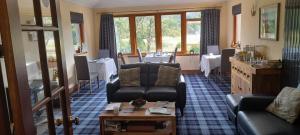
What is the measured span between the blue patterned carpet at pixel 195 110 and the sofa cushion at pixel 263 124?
0.60 metres

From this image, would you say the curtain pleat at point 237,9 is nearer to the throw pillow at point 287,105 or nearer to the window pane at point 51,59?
the throw pillow at point 287,105

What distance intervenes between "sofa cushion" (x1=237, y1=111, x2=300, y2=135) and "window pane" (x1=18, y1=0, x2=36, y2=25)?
2077 mm

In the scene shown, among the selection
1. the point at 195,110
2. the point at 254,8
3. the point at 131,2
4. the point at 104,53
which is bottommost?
the point at 195,110

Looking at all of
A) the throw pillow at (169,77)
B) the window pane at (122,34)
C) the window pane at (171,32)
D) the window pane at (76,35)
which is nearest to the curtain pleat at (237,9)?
the window pane at (171,32)

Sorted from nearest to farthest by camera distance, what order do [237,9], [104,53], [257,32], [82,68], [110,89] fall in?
[110,89] → [257,32] → [82,68] → [237,9] → [104,53]

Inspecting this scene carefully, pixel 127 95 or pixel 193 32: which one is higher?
pixel 193 32

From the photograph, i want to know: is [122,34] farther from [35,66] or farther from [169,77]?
[35,66]

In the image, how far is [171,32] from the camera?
24.2ft

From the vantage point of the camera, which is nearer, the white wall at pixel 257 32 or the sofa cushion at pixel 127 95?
the white wall at pixel 257 32

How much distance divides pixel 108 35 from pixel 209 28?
10.3ft

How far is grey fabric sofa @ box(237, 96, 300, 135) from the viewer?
2.17 meters

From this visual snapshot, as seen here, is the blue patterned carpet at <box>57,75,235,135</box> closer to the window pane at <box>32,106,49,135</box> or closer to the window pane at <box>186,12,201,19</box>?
the window pane at <box>186,12,201,19</box>

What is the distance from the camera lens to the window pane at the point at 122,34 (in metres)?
7.52

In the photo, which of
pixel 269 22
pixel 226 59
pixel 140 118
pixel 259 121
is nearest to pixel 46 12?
pixel 140 118
